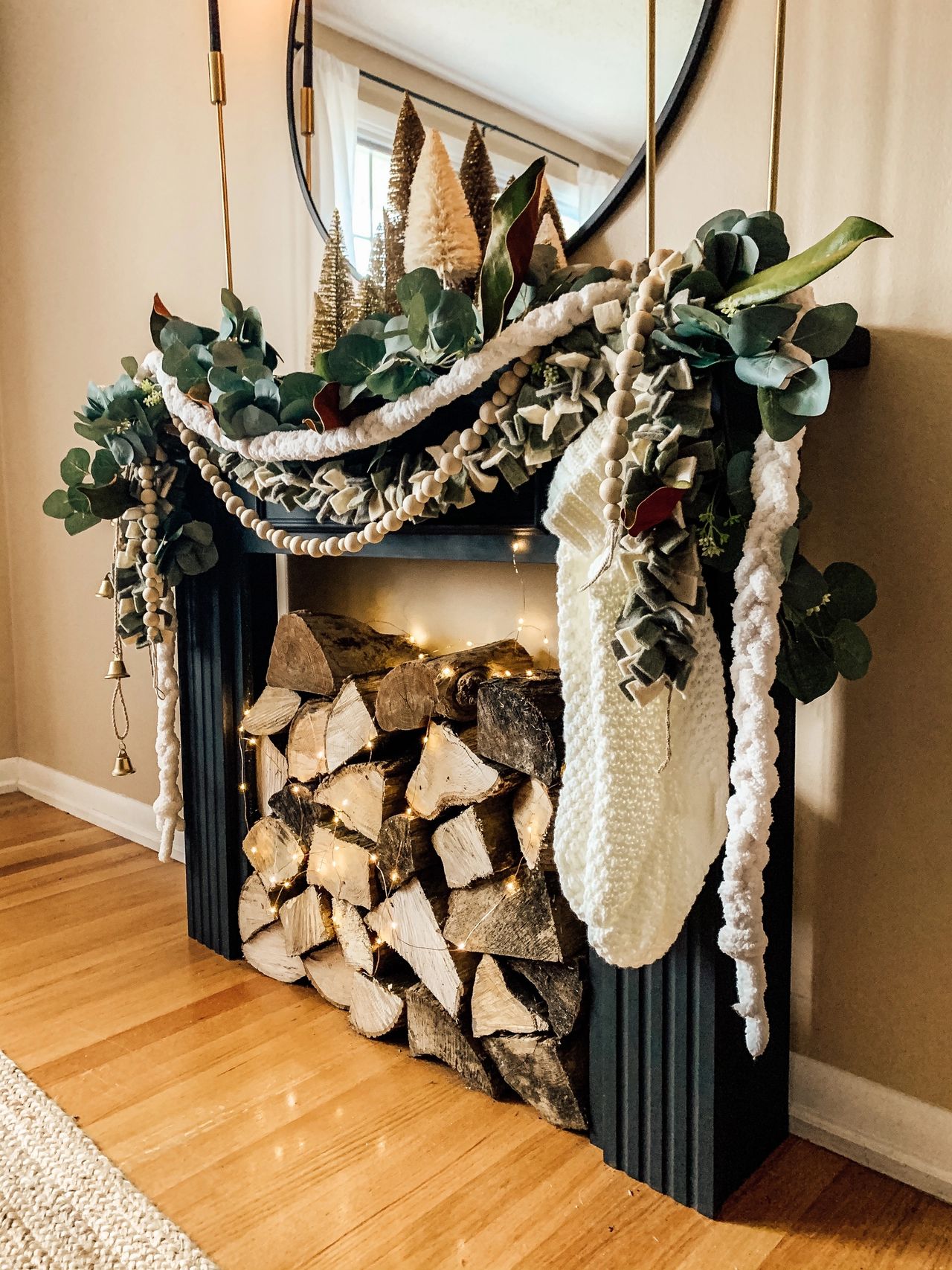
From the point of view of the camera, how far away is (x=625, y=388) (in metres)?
0.96

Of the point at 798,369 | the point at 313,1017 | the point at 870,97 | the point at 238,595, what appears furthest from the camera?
the point at 238,595

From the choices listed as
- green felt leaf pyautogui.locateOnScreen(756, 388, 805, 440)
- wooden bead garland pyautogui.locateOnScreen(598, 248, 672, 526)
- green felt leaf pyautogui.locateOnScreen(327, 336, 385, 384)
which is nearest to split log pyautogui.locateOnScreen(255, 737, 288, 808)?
green felt leaf pyautogui.locateOnScreen(327, 336, 385, 384)

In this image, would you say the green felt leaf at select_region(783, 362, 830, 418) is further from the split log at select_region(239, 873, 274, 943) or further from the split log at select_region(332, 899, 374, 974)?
the split log at select_region(239, 873, 274, 943)

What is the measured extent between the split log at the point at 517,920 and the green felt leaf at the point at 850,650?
48cm

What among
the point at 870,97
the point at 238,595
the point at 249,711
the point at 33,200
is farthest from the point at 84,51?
the point at 870,97

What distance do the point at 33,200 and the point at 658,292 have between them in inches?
92.2

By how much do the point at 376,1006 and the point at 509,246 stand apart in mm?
1153

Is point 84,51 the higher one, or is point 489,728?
point 84,51

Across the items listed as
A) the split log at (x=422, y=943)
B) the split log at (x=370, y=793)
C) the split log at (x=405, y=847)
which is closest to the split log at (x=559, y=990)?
the split log at (x=422, y=943)

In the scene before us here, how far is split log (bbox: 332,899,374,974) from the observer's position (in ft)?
5.10

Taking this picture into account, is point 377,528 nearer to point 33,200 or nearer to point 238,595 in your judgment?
point 238,595

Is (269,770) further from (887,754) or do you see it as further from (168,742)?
(887,754)

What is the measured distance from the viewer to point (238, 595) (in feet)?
5.84

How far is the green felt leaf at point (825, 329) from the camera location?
914 mm
